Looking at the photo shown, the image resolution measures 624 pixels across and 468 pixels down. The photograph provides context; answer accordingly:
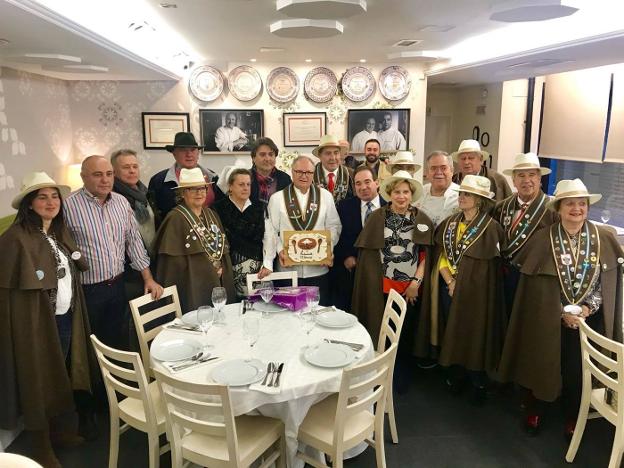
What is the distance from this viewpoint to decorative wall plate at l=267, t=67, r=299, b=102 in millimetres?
6539

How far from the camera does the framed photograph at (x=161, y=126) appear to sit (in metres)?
6.46

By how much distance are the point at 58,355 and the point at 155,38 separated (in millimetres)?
3282

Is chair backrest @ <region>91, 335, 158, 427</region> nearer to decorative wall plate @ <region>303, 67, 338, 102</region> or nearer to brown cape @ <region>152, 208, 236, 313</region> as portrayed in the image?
brown cape @ <region>152, 208, 236, 313</region>

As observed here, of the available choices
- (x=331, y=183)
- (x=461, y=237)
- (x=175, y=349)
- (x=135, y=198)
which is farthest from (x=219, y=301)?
(x=331, y=183)

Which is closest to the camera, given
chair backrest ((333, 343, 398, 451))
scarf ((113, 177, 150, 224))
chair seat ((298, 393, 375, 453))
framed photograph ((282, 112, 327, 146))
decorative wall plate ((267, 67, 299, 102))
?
chair backrest ((333, 343, 398, 451))

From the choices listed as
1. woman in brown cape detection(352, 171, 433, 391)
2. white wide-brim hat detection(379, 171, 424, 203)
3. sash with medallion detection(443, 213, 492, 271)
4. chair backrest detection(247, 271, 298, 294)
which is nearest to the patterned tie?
white wide-brim hat detection(379, 171, 424, 203)

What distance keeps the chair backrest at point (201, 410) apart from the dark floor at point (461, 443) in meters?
0.91

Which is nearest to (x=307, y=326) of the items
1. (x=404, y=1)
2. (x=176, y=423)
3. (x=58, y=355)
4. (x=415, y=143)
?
(x=176, y=423)

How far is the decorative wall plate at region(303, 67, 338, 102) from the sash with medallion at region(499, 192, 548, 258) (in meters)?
3.97

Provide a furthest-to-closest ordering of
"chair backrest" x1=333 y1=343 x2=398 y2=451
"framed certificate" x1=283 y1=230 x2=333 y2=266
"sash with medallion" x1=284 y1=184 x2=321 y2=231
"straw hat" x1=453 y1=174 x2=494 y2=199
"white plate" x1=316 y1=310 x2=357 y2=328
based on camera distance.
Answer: "sash with medallion" x1=284 y1=184 x2=321 y2=231, "framed certificate" x1=283 y1=230 x2=333 y2=266, "straw hat" x1=453 y1=174 x2=494 y2=199, "white plate" x1=316 y1=310 x2=357 y2=328, "chair backrest" x1=333 y1=343 x2=398 y2=451

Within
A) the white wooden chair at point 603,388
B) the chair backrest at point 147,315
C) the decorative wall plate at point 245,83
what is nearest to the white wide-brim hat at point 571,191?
the white wooden chair at point 603,388

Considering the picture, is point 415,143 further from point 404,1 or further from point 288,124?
point 404,1

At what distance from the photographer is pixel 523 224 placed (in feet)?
10.5

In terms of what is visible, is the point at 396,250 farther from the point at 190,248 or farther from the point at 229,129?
the point at 229,129
